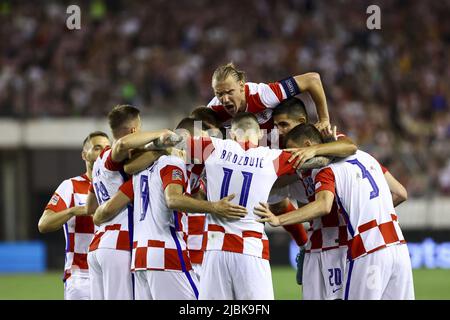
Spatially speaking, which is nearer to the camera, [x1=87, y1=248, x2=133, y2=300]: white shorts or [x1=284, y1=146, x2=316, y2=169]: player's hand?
[x1=284, y1=146, x2=316, y2=169]: player's hand

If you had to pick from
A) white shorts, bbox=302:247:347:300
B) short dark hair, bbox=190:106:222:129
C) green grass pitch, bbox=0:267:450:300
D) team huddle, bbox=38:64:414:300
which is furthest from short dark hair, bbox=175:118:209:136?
green grass pitch, bbox=0:267:450:300

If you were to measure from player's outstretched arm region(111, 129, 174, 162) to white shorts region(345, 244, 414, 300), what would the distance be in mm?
1765

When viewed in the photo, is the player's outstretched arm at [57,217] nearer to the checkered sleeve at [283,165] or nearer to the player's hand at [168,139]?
the player's hand at [168,139]

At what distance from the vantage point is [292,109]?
7.54 metres

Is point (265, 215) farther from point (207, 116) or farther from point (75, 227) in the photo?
point (75, 227)

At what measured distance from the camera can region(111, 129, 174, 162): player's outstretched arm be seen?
22.1ft

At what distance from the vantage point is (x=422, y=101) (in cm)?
2159

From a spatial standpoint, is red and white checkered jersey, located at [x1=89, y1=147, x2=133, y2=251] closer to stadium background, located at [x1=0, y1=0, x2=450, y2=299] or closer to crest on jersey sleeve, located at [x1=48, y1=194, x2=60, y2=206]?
crest on jersey sleeve, located at [x1=48, y1=194, x2=60, y2=206]

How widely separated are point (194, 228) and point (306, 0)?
17.0m

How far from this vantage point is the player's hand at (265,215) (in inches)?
256

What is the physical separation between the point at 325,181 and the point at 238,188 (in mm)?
703
